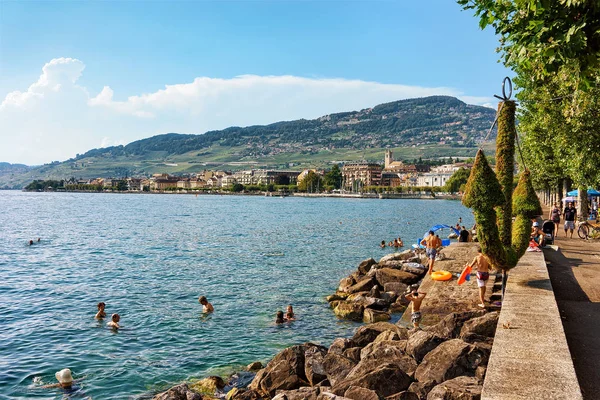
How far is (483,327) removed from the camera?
11.7m

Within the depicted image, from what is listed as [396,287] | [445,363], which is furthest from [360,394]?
[396,287]

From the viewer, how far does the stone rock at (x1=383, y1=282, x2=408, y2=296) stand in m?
22.0

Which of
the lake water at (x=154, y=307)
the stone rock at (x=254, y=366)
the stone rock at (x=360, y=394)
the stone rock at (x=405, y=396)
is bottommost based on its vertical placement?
the lake water at (x=154, y=307)

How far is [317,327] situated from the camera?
18.5 metres

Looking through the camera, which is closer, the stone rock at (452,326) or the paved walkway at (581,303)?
the paved walkway at (581,303)

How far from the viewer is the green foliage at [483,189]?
1295 centimetres

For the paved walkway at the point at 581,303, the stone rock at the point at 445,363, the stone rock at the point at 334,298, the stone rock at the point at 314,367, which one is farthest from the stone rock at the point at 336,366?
the stone rock at the point at 334,298

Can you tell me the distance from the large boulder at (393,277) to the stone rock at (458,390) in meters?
15.1

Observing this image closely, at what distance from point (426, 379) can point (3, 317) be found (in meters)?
18.7

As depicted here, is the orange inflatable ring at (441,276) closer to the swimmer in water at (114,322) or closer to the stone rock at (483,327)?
the stone rock at (483,327)

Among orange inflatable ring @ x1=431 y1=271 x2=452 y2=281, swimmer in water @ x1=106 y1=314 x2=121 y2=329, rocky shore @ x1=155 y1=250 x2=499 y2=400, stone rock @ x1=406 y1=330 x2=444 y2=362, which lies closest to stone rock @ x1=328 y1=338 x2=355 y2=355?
rocky shore @ x1=155 y1=250 x2=499 y2=400

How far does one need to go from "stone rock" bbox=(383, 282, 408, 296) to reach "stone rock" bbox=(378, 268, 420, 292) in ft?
2.68

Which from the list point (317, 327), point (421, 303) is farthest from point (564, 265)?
point (317, 327)

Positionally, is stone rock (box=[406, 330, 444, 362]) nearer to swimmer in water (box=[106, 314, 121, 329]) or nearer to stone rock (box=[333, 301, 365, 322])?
stone rock (box=[333, 301, 365, 322])
